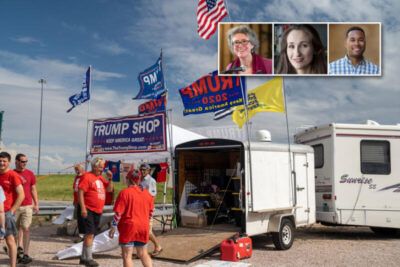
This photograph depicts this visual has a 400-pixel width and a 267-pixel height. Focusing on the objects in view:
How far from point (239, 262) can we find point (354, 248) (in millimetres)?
→ 3245

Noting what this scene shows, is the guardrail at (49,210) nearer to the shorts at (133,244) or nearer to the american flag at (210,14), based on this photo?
the american flag at (210,14)

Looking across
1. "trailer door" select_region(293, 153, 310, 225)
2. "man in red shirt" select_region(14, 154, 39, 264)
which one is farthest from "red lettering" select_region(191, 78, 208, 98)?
"man in red shirt" select_region(14, 154, 39, 264)

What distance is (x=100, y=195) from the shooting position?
7641 millimetres

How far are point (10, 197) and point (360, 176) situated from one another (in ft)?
25.8

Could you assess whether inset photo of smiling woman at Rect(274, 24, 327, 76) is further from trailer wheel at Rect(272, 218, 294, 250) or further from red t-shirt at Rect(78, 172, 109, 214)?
red t-shirt at Rect(78, 172, 109, 214)

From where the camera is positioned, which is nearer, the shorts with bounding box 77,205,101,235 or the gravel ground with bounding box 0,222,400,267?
the shorts with bounding box 77,205,101,235

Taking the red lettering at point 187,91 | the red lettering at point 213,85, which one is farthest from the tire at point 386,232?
the red lettering at point 187,91

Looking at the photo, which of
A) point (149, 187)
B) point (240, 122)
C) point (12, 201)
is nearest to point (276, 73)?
point (240, 122)

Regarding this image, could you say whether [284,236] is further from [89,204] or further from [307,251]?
[89,204]

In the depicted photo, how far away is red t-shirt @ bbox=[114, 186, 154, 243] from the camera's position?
5988 mm

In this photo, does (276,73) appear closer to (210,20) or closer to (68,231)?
(210,20)

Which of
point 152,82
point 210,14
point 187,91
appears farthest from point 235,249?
point 152,82

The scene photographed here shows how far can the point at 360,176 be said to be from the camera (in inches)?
435

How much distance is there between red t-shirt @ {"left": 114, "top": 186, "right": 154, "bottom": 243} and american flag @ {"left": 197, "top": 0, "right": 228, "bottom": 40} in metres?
7.26
